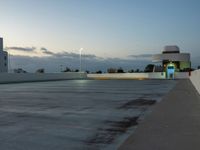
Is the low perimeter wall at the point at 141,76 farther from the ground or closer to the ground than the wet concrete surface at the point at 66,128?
farther from the ground

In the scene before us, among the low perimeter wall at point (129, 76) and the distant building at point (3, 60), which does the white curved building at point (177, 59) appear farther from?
the distant building at point (3, 60)

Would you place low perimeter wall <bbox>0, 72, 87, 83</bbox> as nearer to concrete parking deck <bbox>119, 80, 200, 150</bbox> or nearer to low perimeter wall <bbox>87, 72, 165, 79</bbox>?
low perimeter wall <bbox>87, 72, 165, 79</bbox>

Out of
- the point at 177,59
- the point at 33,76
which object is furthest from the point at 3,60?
the point at 33,76

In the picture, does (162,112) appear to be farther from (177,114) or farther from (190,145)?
(190,145)

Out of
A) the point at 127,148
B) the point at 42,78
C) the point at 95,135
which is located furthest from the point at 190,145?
the point at 42,78

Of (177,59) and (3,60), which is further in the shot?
(3,60)

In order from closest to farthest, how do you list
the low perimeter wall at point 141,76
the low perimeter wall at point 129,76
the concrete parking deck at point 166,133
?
the concrete parking deck at point 166,133
the low perimeter wall at point 141,76
the low perimeter wall at point 129,76

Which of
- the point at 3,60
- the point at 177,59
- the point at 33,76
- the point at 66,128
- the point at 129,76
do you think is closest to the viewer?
the point at 66,128

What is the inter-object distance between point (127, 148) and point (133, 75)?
68.3 meters

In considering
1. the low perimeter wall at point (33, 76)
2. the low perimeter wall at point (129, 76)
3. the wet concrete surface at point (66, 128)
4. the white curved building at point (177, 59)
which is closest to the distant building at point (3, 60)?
the low perimeter wall at point (129, 76)

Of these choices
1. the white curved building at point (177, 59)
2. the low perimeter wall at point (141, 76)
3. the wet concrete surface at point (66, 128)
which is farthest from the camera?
the white curved building at point (177, 59)

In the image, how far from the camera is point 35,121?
33.2 feet

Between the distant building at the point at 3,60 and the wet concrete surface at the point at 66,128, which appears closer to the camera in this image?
the wet concrete surface at the point at 66,128

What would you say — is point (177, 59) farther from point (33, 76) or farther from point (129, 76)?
point (33, 76)
